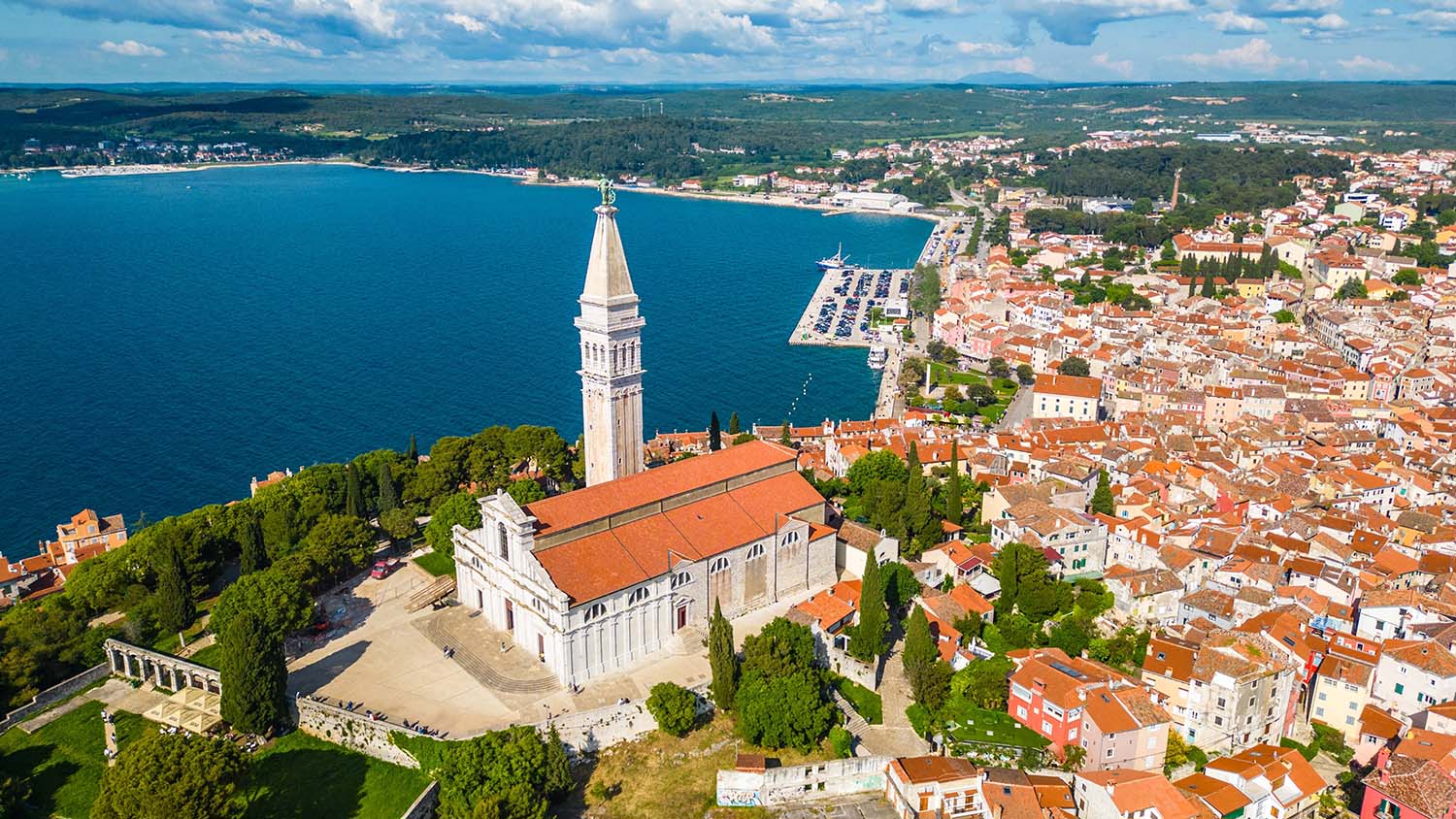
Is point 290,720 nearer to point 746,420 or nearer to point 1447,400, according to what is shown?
point 746,420

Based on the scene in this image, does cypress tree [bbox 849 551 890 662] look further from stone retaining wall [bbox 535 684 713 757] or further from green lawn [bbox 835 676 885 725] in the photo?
stone retaining wall [bbox 535 684 713 757]

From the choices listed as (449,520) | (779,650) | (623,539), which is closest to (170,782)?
(623,539)

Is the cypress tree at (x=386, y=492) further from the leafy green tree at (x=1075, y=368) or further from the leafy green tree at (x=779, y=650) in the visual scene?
the leafy green tree at (x=1075, y=368)

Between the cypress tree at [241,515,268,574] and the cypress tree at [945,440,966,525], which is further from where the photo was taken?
the cypress tree at [945,440,966,525]

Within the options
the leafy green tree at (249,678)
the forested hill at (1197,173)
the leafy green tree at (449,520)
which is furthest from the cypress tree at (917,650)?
the forested hill at (1197,173)

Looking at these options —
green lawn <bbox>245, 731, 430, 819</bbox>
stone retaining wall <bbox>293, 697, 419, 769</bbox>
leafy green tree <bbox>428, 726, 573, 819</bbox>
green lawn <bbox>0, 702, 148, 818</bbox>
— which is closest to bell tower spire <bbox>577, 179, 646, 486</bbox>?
stone retaining wall <bbox>293, 697, 419, 769</bbox>

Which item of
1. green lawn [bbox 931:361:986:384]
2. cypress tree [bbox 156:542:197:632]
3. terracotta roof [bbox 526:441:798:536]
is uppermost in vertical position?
terracotta roof [bbox 526:441:798:536]

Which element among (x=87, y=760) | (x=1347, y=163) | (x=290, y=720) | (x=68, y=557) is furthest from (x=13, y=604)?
(x=1347, y=163)
